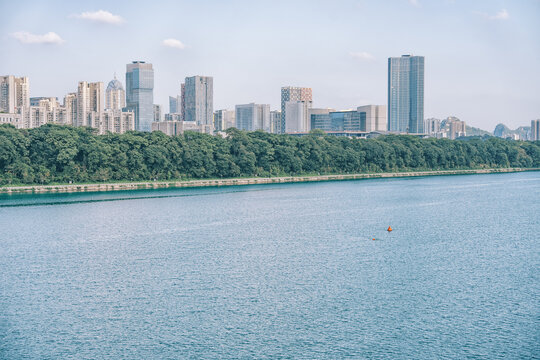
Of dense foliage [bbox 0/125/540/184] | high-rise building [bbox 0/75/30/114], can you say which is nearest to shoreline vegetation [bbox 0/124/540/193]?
dense foliage [bbox 0/125/540/184]

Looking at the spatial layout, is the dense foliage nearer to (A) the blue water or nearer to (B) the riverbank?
(B) the riverbank

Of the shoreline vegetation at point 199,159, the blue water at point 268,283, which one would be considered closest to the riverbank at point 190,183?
the shoreline vegetation at point 199,159

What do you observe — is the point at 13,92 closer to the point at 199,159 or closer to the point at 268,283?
the point at 199,159

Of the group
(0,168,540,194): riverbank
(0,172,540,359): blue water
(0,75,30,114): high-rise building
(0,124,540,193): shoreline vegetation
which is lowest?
(0,172,540,359): blue water

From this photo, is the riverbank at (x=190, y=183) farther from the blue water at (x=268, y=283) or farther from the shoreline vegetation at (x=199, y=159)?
the blue water at (x=268, y=283)

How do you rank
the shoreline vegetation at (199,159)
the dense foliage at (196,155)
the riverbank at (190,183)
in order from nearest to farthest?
the riverbank at (190,183) < the shoreline vegetation at (199,159) < the dense foliage at (196,155)

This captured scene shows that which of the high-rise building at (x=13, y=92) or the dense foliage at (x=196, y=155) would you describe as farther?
the high-rise building at (x=13, y=92)

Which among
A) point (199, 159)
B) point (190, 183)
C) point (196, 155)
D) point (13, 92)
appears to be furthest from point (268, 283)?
point (13, 92)
